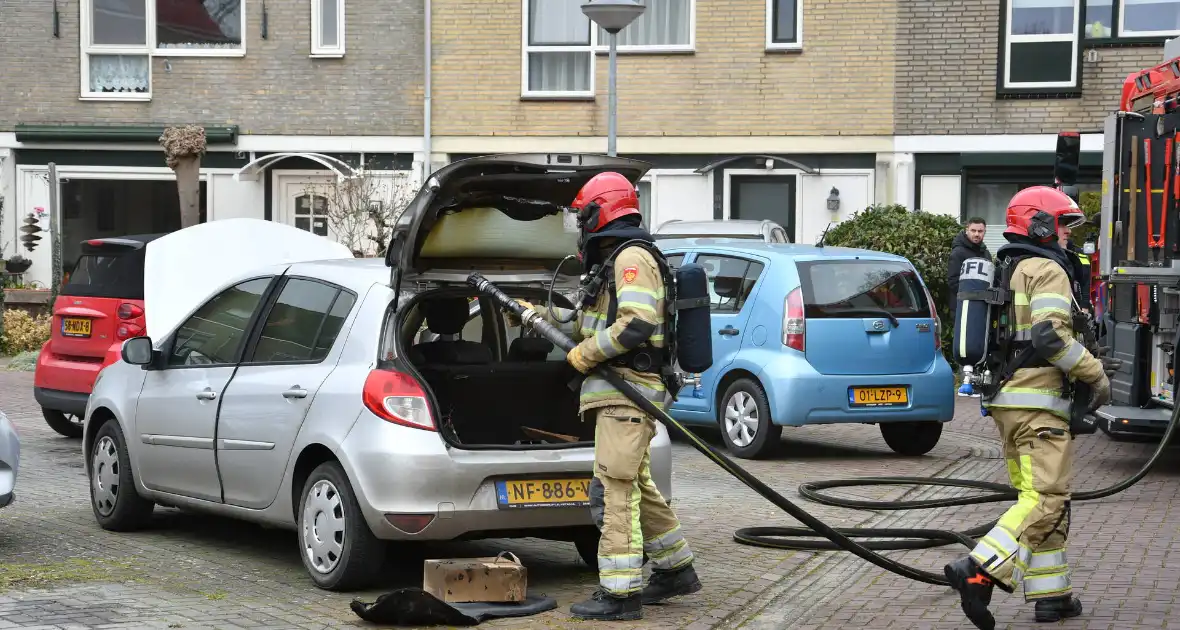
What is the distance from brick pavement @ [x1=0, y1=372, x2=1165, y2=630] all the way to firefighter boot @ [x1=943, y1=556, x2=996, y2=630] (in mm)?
426

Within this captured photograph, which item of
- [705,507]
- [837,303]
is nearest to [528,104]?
[837,303]

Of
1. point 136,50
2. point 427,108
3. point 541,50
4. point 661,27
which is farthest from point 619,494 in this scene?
point 136,50

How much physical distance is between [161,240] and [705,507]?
4.09 m

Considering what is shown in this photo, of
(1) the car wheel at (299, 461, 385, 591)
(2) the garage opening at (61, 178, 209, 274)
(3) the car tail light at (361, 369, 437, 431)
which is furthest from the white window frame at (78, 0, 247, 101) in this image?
(3) the car tail light at (361, 369, 437, 431)

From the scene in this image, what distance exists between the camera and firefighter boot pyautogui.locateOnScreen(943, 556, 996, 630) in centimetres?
631

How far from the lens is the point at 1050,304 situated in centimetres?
661

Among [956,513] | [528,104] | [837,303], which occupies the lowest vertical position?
[956,513]

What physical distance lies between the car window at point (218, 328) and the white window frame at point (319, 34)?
16.6m

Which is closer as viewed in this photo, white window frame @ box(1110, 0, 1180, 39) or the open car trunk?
the open car trunk

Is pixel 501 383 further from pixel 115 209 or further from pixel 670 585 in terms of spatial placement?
pixel 115 209

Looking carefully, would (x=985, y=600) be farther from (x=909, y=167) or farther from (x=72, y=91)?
(x=72, y=91)

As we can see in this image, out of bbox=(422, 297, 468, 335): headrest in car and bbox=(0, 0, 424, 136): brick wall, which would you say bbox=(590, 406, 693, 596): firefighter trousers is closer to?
bbox=(422, 297, 468, 335): headrest in car

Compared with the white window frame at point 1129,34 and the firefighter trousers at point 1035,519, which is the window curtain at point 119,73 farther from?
the firefighter trousers at point 1035,519

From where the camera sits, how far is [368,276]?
740 centimetres
